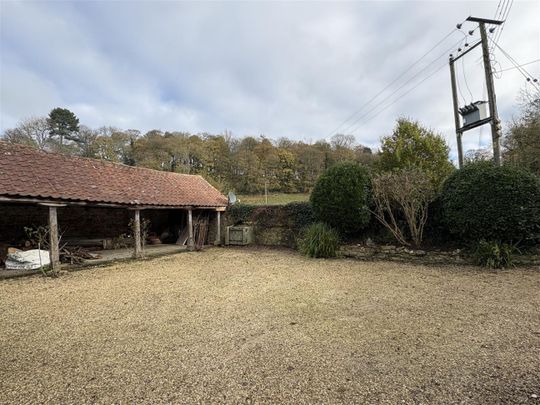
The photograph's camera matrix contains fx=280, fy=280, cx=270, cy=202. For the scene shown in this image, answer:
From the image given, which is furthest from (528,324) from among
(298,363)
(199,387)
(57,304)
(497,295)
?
(57,304)

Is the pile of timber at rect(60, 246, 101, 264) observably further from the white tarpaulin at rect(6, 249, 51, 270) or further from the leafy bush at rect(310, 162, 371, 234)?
the leafy bush at rect(310, 162, 371, 234)

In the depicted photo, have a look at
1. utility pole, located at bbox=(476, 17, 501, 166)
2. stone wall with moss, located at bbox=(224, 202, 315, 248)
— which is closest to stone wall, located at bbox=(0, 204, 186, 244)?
stone wall with moss, located at bbox=(224, 202, 315, 248)

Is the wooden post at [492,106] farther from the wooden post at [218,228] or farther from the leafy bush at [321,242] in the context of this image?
the wooden post at [218,228]

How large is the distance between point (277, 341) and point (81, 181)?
7.93m

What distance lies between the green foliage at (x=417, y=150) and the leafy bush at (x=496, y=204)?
9080mm

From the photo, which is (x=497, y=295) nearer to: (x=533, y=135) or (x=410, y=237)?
(x=410, y=237)

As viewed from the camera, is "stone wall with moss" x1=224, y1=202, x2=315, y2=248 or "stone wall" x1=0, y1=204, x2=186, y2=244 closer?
"stone wall" x1=0, y1=204, x2=186, y2=244

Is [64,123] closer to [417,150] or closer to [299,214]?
[299,214]

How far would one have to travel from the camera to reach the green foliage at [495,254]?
6254 mm

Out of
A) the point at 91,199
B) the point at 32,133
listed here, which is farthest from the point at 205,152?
the point at 91,199

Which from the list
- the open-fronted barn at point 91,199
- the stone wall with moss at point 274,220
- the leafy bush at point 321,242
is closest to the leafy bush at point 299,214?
the stone wall with moss at point 274,220

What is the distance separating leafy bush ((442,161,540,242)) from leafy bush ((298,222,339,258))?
3.07 m

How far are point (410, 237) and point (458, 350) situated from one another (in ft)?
19.4

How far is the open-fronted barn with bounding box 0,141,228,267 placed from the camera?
6.83 meters
